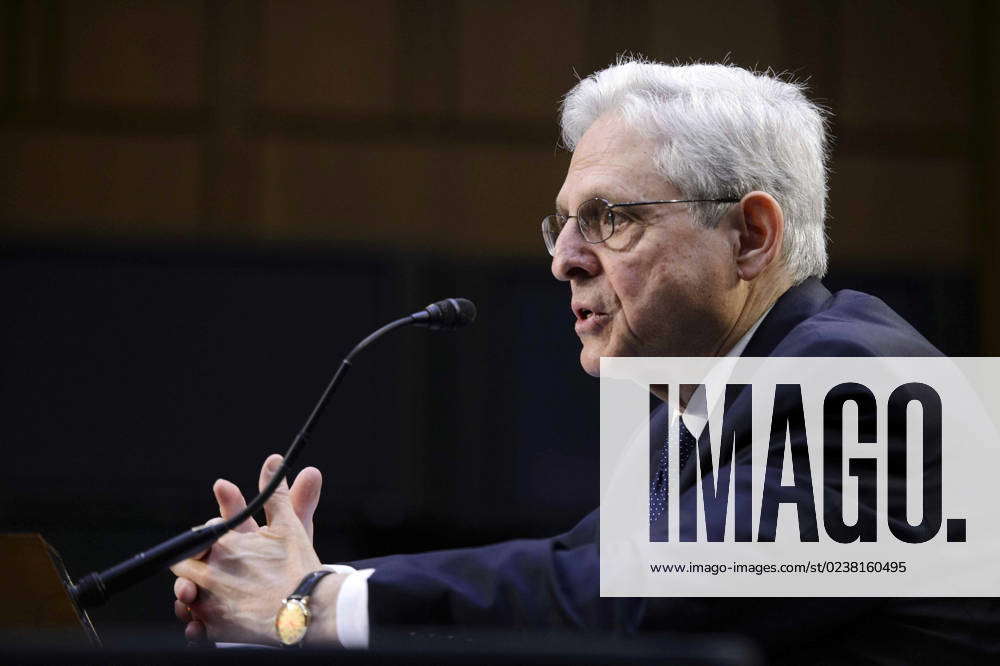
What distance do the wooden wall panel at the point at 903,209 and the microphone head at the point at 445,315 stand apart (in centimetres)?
299

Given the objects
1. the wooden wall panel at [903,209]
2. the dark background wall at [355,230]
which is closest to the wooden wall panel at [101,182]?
the dark background wall at [355,230]

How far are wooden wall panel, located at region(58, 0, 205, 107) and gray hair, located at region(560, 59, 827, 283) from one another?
279cm

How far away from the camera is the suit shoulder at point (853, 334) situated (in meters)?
1.57

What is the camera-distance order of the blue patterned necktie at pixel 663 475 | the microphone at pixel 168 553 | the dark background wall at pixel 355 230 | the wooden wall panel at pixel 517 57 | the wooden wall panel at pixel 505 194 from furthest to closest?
1. the wooden wall panel at pixel 517 57
2. the wooden wall panel at pixel 505 194
3. the dark background wall at pixel 355 230
4. the blue patterned necktie at pixel 663 475
5. the microphone at pixel 168 553

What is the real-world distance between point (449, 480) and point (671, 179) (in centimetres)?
224

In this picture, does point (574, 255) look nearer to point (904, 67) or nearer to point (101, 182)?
point (101, 182)

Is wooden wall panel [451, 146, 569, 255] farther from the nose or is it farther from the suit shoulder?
the suit shoulder

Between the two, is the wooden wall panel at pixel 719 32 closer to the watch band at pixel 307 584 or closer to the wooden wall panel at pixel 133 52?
the wooden wall panel at pixel 133 52

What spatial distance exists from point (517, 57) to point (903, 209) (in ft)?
5.01

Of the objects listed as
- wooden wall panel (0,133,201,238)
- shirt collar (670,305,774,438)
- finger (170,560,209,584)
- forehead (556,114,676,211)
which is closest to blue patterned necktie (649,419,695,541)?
shirt collar (670,305,774,438)

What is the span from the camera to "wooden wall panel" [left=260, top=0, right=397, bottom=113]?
4.38 metres

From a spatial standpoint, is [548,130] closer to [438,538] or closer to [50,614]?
[438,538]

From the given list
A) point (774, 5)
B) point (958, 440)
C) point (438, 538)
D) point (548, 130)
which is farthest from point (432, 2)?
point (958, 440)

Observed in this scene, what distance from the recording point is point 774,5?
14.7 ft
